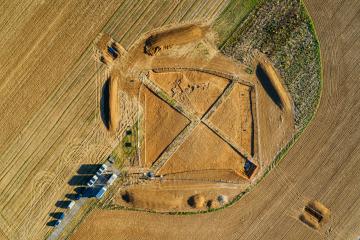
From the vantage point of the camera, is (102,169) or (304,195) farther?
(304,195)

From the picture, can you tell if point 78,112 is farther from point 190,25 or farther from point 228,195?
point 228,195

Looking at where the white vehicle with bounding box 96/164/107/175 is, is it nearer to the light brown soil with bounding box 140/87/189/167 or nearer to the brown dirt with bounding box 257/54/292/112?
the light brown soil with bounding box 140/87/189/167

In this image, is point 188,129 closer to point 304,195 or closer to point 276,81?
point 276,81

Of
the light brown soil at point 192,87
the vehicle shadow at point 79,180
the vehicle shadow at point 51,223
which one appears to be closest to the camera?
the light brown soil at point 192,87

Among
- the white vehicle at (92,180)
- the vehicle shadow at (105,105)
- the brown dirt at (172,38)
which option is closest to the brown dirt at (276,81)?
the brown dirt at (172,38)

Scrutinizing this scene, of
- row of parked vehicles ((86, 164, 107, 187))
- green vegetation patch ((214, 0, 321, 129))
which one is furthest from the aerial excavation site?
row of parked vehicles ((86, 164, 107, 187))

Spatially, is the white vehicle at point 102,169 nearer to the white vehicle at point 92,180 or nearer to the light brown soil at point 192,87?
the white vehicle at point 92,180

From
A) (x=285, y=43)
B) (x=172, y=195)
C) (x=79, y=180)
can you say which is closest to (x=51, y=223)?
(x=79, y=180)

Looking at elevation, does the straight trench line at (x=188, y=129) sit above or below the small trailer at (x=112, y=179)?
above
